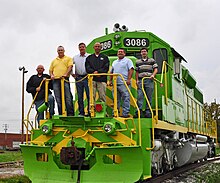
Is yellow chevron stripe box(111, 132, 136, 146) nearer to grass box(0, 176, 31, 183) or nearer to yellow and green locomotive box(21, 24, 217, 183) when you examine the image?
yellow and green locomotive box(21, 24, 217, 183)

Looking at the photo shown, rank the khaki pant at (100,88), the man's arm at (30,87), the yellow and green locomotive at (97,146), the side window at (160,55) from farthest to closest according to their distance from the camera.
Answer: the side window at (160,55)
the man's arm at (30,87)
the khaki pant at (100,88)
the yellow and green locomotive at (97,146)

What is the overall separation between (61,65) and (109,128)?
1898mm

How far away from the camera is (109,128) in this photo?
21.4 feet

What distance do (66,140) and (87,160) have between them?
0.60 m

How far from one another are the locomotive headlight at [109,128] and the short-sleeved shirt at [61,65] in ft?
5.48

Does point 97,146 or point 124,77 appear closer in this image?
point 97,146

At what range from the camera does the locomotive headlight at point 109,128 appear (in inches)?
256

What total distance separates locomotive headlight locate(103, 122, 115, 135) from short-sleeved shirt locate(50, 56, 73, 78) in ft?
5.48

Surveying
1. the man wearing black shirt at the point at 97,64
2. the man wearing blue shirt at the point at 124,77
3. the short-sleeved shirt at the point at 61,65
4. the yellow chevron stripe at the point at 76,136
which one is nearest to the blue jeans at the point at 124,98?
the man wearing blue shirt at the point at 124,77

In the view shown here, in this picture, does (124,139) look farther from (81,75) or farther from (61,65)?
(61,65)

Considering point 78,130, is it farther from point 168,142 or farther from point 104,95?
point 168,142

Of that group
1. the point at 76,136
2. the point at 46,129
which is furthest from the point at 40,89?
the point at 76,136

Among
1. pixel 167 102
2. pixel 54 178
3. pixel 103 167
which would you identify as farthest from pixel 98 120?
pixel 167 102

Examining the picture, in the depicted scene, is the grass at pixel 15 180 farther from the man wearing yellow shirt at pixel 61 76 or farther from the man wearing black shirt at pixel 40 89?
the man wearing yellow shirt at pixel 61 76
